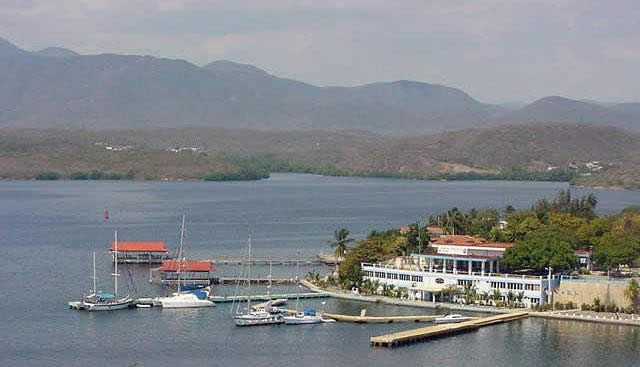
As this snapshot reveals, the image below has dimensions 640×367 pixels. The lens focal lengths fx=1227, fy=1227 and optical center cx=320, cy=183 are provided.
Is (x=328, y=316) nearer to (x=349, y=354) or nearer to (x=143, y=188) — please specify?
(x=349, y=354)

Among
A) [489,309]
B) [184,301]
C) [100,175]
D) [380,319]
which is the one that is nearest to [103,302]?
[184,301]

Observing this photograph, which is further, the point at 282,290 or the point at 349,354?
the point at 282,290

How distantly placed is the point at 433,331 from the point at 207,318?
9.03m

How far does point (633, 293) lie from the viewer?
147 feet

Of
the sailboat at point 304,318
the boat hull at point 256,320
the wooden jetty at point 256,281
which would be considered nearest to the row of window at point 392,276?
the sailboat at point 304,318

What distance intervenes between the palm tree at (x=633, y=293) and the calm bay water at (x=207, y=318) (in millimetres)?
2306

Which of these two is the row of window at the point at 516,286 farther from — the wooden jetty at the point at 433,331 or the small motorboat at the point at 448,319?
the small motorboat at the point at 448,319

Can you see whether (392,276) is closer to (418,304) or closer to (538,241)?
(418,304)

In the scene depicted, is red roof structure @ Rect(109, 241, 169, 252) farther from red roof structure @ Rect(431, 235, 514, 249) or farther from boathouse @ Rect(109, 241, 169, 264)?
red roof structure @ Rect(431, 235, 514, 249)

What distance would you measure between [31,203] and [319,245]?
4960 cm

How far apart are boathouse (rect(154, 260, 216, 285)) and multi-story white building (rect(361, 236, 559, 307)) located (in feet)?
27.0

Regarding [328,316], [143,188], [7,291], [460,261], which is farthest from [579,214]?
[143,188]

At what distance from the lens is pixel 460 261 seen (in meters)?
49.4

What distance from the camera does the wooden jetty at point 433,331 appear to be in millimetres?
40781
